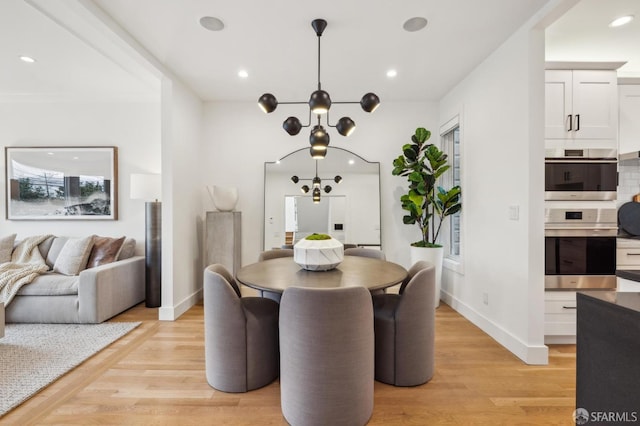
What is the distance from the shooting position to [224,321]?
188 cm

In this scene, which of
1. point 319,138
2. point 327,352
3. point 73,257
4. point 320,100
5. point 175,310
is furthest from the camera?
point 73,257

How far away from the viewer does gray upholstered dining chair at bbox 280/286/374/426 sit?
1483mm

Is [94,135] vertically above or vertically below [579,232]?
above

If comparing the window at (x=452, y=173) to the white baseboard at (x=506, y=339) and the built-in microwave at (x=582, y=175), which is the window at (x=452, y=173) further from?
the built-in microwave at (x=582, y=175)

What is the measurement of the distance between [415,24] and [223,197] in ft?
9.02

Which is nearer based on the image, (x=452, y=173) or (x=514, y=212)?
(x=514, y=212)

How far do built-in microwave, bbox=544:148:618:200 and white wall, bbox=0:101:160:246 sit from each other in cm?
451

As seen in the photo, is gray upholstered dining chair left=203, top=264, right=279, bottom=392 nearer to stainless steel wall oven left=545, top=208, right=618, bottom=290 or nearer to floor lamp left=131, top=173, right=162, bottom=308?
floor lamp left=131, top=173, right=162, bottom=308

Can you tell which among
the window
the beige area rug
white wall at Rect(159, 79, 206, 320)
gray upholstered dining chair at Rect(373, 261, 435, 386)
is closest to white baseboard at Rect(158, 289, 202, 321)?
white wall at Rect(159, 79, 206, 320)

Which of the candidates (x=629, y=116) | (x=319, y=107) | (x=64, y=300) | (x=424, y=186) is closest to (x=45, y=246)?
(x=64, y=300)

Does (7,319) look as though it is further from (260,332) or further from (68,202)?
(260,332)

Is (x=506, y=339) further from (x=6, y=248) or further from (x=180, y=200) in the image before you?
(x=6, y=248)

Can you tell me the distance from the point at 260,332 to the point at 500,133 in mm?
2603

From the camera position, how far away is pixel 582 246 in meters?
2.52
